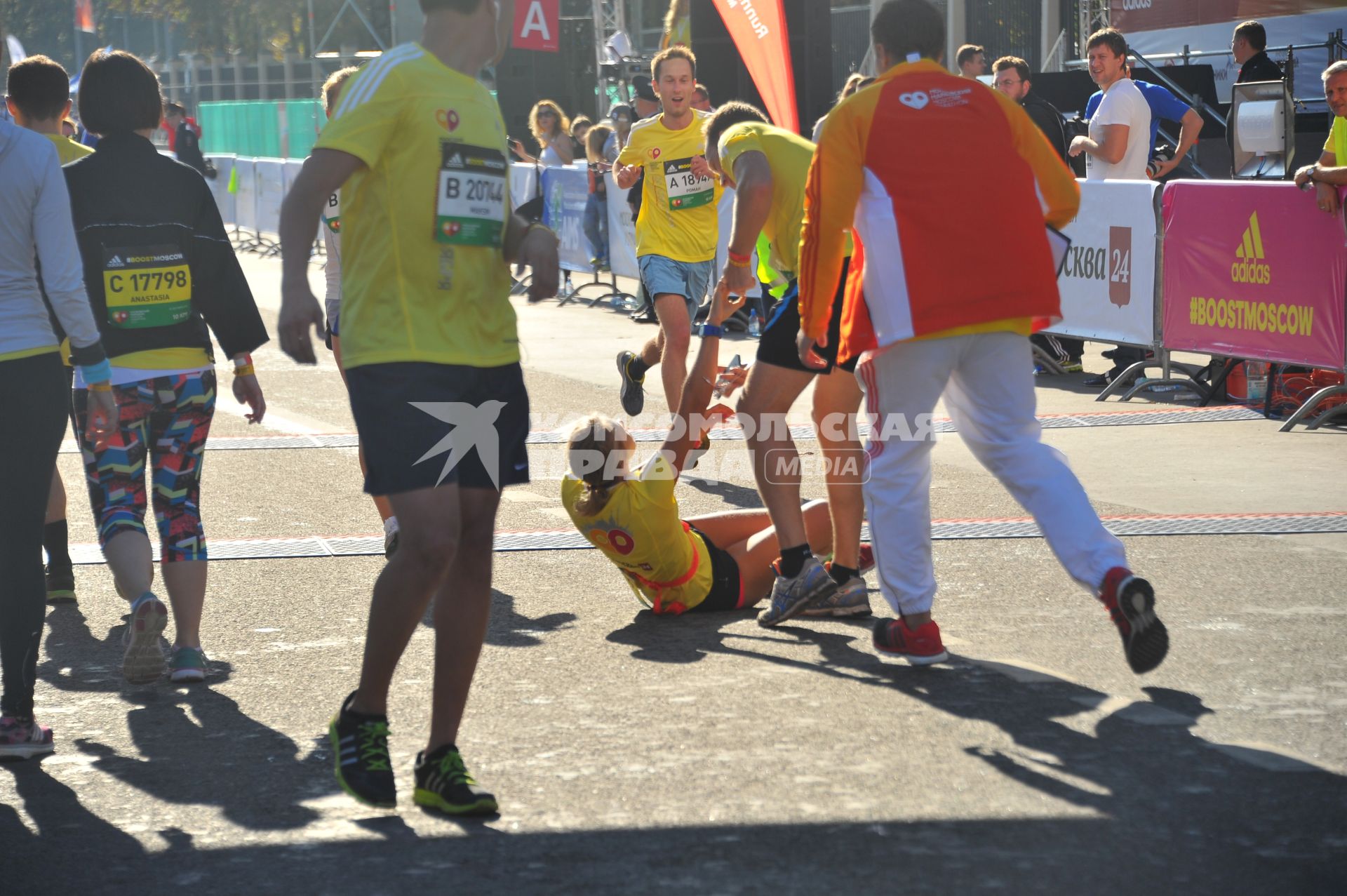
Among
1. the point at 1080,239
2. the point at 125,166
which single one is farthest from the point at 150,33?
the point at 125,166

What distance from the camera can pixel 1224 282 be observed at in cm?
967

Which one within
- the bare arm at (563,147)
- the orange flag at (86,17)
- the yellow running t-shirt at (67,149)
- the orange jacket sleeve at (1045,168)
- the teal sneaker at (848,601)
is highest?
the orange flag at (86,17)

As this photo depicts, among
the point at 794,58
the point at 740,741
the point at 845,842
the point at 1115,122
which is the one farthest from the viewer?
the point at 794,58

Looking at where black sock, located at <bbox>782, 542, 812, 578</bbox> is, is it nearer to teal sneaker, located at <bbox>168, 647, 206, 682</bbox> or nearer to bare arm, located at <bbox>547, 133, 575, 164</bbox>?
teal sneaker, located at <bbox>168, 647, 206, 682</bbox>

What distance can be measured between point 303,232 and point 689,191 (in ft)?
17.1

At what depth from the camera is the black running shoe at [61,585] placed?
6078 mm

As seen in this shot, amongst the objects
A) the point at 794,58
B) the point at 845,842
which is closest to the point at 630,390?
the point at 845,842

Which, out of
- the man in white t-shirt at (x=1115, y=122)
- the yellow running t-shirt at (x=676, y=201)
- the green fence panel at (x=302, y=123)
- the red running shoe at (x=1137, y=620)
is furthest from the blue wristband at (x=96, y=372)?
the green fence panel at (x=302, y=123)

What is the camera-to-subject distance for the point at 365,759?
3.75 m

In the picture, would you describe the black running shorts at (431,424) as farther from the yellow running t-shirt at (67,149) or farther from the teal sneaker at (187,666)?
the yellow running t-shirt at (67,149)

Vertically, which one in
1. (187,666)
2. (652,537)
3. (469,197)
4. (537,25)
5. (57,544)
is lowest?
(187,666)

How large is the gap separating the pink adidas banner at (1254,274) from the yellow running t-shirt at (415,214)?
20.8 feet

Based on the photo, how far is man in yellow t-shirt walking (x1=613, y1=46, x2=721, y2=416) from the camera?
28.2ft

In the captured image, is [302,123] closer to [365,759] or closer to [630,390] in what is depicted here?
[630,390]
